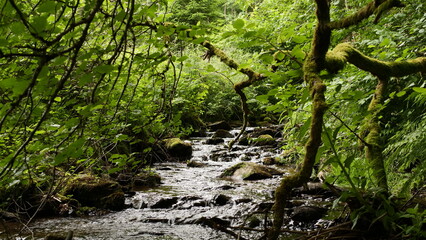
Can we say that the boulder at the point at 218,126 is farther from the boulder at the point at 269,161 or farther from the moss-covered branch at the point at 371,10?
the moss-covered branch at the point at 371,10

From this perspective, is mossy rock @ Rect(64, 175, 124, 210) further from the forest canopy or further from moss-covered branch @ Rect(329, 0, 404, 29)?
moss-covered branch @ Rect(329, 0, 404, 29)

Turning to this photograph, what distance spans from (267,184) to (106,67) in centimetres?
629

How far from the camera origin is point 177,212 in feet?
17.9

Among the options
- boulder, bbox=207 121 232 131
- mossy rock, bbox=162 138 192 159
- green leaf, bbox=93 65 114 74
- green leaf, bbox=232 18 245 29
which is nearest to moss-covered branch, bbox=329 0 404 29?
green leaf, bbox=232 18 245 29

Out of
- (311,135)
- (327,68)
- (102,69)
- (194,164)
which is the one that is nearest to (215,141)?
(194,164)

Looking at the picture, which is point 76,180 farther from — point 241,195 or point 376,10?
point 376,10

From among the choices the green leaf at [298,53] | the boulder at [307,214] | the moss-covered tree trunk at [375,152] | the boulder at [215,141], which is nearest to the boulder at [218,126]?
the boulder at [215,141]

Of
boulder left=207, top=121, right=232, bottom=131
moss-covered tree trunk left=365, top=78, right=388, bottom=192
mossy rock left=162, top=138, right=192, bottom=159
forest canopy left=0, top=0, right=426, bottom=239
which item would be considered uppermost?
forest canopy left=0, top=0, right=426, bottom=239

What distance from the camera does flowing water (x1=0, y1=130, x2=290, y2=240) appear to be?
4.55 metres

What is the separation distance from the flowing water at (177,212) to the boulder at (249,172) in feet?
0.76

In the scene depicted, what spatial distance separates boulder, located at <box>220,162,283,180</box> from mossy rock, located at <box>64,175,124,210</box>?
3.14 m

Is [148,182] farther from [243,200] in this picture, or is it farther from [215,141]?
[215,141]

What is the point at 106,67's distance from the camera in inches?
48.3

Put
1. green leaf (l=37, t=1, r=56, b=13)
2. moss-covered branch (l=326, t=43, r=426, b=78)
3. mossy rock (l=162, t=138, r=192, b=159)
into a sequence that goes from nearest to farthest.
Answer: green leaf (l=37, t=1, r=56, b=13), moss-covered branch (l=326, t=43, r=426, b=78), mossy rock (l=162, t=138, r=192, b=159)
